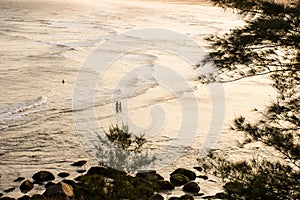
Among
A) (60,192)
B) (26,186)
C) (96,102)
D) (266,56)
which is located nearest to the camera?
(266,56)

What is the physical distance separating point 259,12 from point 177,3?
56.3m

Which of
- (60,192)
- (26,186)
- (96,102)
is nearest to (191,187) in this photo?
(60,192)

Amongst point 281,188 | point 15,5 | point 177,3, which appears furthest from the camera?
point 177,3

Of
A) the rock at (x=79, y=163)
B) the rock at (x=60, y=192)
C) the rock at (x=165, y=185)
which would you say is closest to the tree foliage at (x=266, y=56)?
the rock at (x=165, y=185)

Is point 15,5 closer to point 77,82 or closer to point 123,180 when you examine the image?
point 77,82

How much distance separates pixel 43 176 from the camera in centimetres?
848

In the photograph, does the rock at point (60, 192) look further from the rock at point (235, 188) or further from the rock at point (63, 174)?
the rock at point (235, 188)

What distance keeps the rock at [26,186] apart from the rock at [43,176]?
28cm

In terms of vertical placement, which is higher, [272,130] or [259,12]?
[259,12]

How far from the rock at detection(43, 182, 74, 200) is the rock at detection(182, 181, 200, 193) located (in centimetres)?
204

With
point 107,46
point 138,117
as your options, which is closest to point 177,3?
point 107,46

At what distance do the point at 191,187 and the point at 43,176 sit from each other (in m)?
2.67

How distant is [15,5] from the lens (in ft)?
150

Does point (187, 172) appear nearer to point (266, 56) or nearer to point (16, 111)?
point (266, 56)
